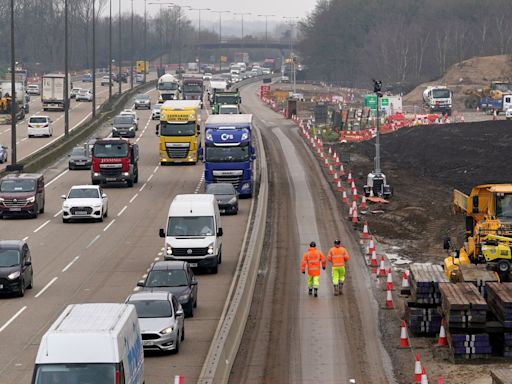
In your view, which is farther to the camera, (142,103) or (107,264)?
(142,103)

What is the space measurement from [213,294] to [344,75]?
163576 mm

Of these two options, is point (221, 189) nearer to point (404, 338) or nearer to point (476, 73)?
point (404, 338)

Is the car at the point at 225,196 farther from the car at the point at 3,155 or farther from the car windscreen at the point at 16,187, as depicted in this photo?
the car at the point at 3,155

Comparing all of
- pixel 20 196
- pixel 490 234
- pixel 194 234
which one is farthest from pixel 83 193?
pixel 490 234

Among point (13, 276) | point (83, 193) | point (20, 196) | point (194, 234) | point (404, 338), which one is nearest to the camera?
point (404, 338)

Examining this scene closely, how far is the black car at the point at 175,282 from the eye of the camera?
3325cm

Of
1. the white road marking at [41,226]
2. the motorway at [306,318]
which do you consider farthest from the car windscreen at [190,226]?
the white road marking at [41,226]

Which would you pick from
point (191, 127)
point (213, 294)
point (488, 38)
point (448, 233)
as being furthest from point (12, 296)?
point (488, 38)

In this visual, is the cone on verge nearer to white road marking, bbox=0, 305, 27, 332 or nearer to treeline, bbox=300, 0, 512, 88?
white road marking, bbox=0, 305, 27, 332

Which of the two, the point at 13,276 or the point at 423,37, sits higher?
the point at 423,37

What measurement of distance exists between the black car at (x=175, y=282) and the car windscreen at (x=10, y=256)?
4.54 meters

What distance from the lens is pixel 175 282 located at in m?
33.7

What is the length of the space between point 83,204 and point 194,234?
1259 centimetres

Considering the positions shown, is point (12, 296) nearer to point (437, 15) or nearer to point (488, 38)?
point (488, 38)
